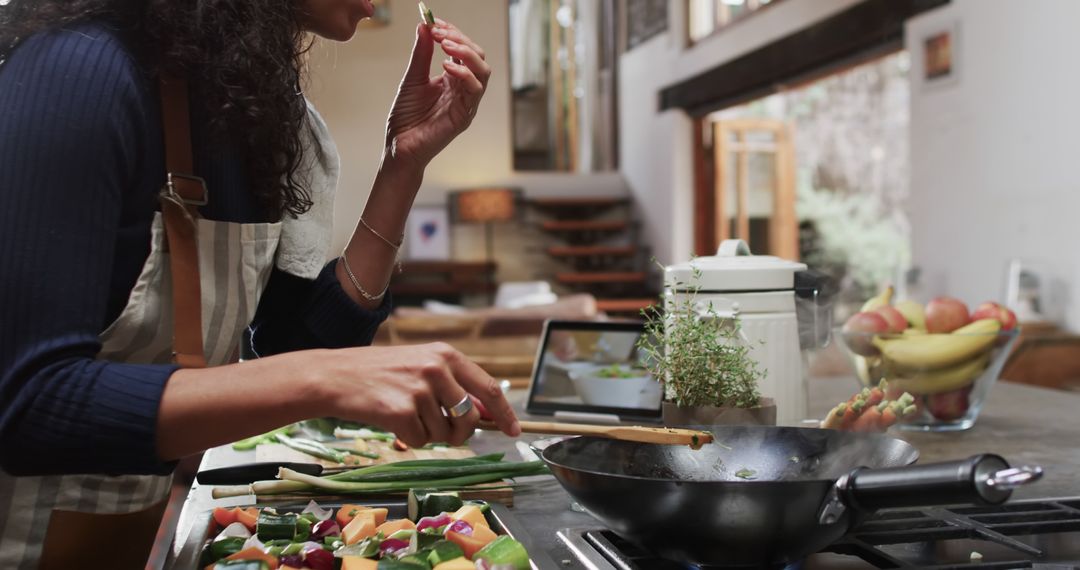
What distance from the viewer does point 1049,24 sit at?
4410mm

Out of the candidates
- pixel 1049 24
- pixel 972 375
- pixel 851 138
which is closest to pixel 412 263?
pixel 851 138

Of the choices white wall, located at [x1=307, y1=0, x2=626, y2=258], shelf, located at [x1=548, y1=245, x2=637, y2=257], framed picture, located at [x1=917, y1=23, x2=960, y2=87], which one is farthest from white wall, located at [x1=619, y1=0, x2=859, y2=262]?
framed picture, located at [x1=917, y1=23, x2=960, y2=87]

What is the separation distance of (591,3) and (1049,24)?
7667 mm

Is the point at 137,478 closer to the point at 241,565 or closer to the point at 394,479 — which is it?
the point at 394,479

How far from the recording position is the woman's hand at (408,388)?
0.75 metres

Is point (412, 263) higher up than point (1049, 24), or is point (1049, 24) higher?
point (1049, 24)

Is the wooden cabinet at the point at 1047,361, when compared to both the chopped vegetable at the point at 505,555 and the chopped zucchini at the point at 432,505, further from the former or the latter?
the chopped vegetable at the point at 505,555

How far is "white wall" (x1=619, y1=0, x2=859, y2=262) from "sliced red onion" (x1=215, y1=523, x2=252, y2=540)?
6.70 m

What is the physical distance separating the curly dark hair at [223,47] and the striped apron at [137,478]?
98 millimetres

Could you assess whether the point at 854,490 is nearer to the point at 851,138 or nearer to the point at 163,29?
the point at 163,29

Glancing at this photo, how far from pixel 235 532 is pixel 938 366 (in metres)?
0.99

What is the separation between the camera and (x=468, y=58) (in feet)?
4.14

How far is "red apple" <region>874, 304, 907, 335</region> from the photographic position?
1.47 meters

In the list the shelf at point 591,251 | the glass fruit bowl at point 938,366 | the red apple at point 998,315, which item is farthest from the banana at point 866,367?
the shelf at point 591,251
